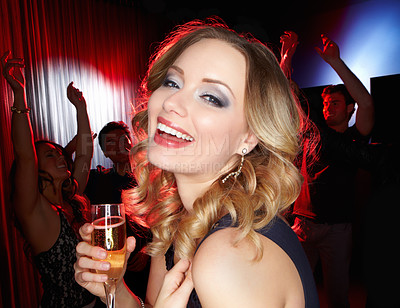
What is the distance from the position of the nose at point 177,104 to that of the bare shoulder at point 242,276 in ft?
1.99

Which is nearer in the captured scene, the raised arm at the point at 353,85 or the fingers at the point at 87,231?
the fingers at the point at 87,231

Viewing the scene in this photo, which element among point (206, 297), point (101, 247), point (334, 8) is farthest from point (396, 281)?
point (334, 8)

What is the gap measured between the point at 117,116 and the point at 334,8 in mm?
4949

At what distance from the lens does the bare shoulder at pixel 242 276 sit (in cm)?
92

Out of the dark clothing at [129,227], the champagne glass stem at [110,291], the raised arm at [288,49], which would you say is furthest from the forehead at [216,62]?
the dark clothing at [129,227]

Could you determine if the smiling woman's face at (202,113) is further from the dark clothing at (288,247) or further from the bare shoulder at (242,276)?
the bare shoulder at (242,276)

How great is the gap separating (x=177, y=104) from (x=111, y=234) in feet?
2.16

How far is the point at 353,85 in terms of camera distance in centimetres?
289

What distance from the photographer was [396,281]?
2160 millimetres

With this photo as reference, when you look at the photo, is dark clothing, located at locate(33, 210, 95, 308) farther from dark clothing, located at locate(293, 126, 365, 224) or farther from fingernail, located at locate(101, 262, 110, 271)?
dark clothing, located at locate(293, 126, 365, 224)

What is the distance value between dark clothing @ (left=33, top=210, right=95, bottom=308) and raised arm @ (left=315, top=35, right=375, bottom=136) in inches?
102

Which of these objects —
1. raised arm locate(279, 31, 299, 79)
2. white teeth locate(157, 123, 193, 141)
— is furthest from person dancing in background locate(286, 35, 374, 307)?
white teeth locate(157, 123, 193, 141)

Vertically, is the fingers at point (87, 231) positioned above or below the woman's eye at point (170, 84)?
below

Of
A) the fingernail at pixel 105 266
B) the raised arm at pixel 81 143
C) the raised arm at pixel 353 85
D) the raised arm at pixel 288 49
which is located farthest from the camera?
the raised arm at pixel 81 143
